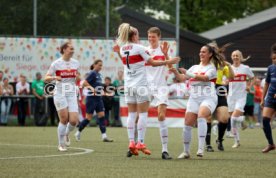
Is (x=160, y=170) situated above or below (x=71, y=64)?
below

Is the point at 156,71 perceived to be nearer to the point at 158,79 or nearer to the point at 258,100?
the point at 158,79

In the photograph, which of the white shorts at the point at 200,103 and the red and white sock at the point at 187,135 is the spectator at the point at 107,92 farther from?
the red and white sock at the point at 187,135

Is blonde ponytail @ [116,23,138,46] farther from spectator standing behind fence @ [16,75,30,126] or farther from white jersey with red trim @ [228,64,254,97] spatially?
spectator standing behind fence @ [16,75,30,126]

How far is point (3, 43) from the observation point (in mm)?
29359

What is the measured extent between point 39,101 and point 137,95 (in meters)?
16.9

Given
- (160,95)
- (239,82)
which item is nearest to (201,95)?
(160,95)

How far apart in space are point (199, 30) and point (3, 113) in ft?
120

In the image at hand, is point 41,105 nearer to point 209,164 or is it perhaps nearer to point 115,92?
point 115,92

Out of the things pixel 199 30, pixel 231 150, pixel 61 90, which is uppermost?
pixel 199 30

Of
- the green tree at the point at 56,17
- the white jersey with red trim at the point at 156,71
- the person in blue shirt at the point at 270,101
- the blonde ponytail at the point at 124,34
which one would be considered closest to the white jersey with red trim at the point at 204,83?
the white jersey with red trim at the point at 156,71

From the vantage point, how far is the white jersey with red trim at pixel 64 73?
15578mm

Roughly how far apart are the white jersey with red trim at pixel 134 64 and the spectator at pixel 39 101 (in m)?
16.1

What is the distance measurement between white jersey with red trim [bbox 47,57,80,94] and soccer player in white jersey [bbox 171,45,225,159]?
2.66 meters

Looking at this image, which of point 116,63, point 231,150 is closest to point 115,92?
point 116,63
